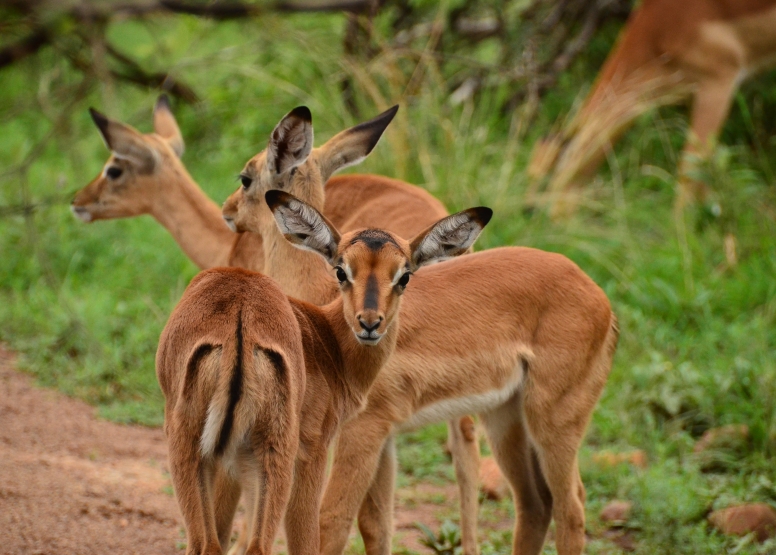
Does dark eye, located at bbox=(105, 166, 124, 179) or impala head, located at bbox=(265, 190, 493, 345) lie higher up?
A: dark eye, located at bbox=(105, 166, 124, 179)

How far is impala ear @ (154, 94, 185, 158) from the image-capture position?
239 inches

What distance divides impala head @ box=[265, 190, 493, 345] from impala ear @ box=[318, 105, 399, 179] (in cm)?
89

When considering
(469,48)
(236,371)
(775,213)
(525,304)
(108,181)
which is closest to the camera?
(236,371)

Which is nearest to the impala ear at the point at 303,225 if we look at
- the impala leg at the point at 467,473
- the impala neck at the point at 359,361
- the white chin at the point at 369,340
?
the impala neck at the point at 359,361

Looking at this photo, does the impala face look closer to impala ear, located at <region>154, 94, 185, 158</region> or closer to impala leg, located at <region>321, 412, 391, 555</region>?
impala leg, located at <region>321, 412, 391, 555</region>

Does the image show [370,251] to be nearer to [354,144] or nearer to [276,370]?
[276,370]

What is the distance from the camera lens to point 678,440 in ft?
18.6

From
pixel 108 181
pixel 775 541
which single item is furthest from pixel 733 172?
pixel 108 181

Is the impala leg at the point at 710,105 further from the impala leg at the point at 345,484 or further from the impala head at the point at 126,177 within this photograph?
the impala leg at the point at 345,484

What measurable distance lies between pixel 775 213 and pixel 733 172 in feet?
1.49

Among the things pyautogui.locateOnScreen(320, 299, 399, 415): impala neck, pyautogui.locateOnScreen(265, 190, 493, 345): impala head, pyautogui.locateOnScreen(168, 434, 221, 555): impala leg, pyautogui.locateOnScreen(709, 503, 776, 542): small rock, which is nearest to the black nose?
pyautogui.locateOnScreen(265, 190, 493, 345): impala head

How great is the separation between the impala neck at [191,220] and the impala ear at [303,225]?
5.26 feet

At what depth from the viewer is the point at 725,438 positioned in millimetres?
5617

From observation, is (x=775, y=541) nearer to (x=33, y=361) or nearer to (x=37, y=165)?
(x=33, y=361)
